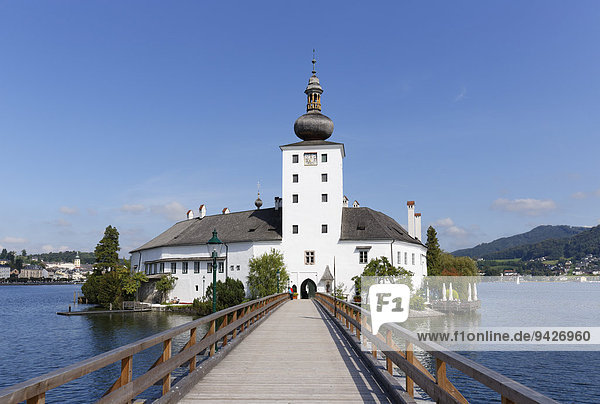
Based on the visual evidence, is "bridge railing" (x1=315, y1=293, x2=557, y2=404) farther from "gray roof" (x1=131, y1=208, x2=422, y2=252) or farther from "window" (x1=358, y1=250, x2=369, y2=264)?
"gray roof" (x1=131, y1=208, x2=422, y2=252)

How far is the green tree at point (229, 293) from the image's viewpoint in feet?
166

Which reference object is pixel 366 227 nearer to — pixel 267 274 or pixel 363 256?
pixel 363 256

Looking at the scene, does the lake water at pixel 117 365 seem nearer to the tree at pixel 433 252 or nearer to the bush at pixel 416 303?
the bush at pixel 416 303

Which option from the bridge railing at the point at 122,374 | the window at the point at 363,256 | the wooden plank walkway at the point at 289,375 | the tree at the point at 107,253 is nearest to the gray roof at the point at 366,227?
the window at the point at 363,256

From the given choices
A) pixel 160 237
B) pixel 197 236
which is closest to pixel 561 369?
pixel 197 236

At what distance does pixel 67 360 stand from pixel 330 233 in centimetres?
3121

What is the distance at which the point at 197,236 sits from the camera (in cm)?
6344

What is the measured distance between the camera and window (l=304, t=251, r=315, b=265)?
5444cm

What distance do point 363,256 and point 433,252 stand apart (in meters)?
23.3

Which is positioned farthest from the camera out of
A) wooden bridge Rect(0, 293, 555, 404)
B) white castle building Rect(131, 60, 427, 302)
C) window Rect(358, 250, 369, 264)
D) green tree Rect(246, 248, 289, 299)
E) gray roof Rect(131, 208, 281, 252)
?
gray roof Rect(131, 208, 281, 252)

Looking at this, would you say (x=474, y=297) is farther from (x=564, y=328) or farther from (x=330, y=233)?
(x=330, y=233)

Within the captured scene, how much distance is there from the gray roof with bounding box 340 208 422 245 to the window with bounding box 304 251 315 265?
12.2 ft

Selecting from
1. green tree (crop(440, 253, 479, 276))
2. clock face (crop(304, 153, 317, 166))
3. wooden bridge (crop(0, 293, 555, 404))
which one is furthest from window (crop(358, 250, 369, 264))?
wooden bridge (crop(0, 293, 555, 404))

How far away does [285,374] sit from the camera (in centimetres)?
914
